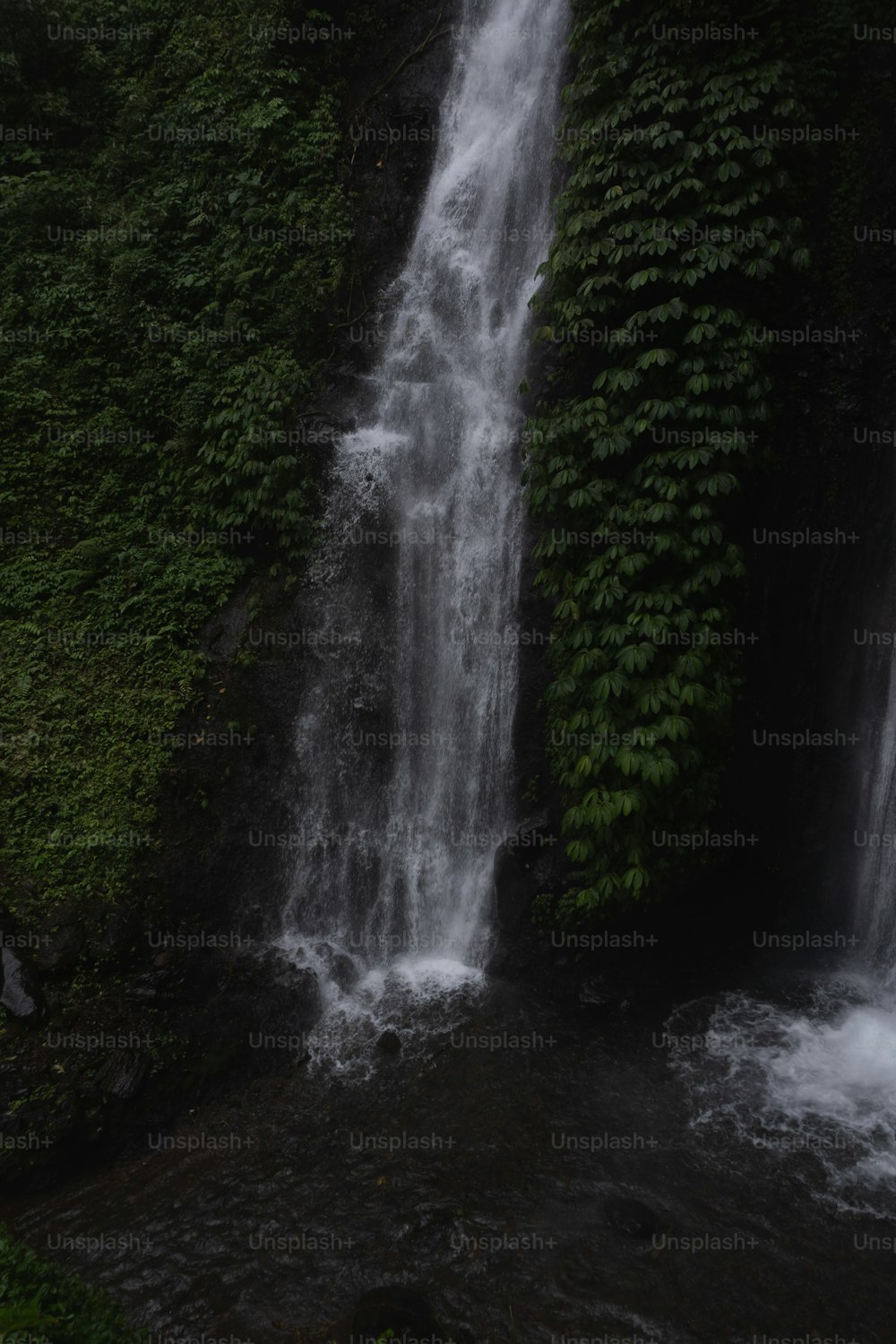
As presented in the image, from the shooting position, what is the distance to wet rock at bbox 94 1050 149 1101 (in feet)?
20.5

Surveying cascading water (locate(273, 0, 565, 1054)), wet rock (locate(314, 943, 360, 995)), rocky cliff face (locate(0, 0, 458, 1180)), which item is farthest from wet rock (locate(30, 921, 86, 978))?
wet rock (locate(314, 943, 360, 995))

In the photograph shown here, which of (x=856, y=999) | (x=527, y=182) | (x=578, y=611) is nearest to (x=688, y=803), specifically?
(x=578, y=611)

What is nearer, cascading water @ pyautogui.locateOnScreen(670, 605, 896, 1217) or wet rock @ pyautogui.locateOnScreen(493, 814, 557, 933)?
cascading water @ pyautogui.locateOnScreen(670, 605, 896, 1217)

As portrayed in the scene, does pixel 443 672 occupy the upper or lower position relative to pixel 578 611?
lower

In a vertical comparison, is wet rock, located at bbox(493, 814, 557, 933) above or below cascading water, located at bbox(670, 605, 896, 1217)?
above

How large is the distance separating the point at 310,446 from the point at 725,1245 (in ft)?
29.6

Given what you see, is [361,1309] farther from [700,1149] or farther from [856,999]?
[856,999]

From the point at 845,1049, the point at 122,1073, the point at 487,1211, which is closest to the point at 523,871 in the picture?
the point at 487,1211

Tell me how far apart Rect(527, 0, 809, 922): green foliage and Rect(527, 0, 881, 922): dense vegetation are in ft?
0.06

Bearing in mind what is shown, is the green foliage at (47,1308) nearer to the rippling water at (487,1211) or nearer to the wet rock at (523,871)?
the rippling water at (487,1211)

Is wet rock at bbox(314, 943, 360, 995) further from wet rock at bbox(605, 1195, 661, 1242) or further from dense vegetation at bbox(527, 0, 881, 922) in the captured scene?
wet rock at bbox(605, 1195, 661, 1242)

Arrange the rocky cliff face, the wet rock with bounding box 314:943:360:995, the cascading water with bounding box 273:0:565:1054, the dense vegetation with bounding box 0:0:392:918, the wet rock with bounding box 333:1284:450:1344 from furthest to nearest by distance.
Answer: the cascading water with bounding box 273:0:565:1054
the dense vegetation with bounding box 0:0:392:918
the wet rock with bounding box 314:943:360:995
the rocky cliff face
the wet rock with bounding box 333:1284:450:1344

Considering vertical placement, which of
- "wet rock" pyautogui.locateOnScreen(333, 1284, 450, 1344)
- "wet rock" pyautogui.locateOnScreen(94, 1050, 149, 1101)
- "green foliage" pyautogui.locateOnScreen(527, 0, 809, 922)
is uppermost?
"green foliage" pyautogui.locateOnScreen(527, 0, 809, 922)

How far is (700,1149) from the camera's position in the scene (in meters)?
5.75
